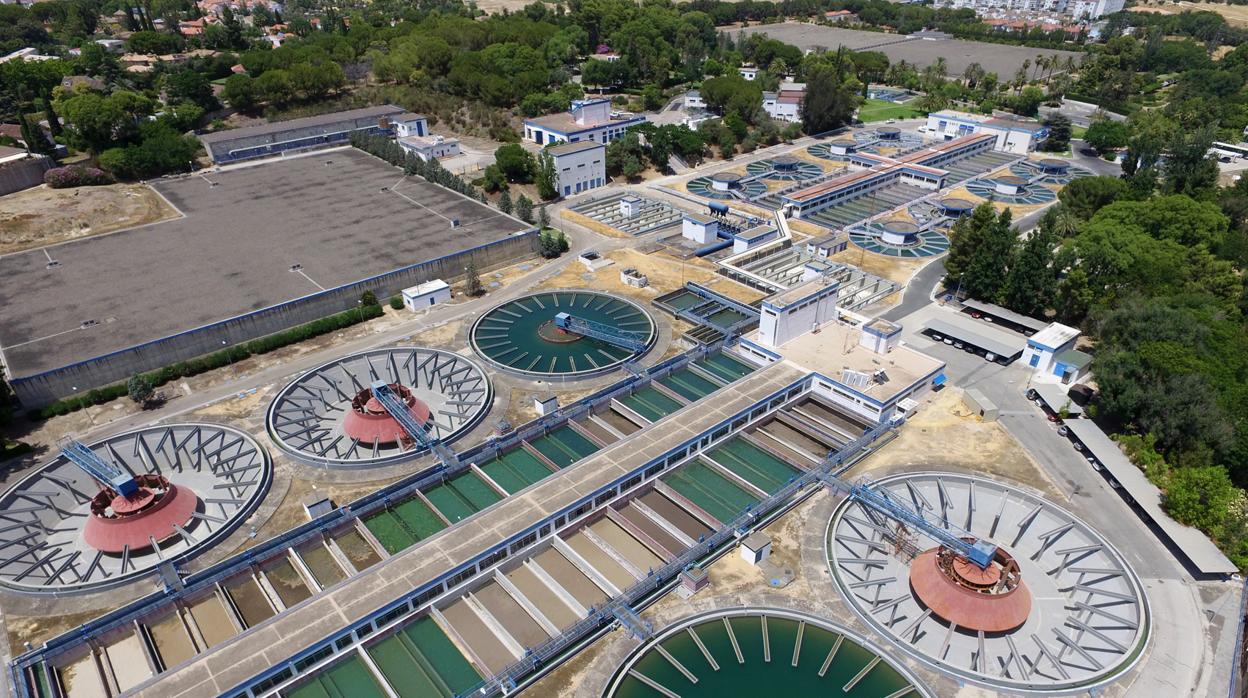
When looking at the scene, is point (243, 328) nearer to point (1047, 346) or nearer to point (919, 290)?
point (919, 290)

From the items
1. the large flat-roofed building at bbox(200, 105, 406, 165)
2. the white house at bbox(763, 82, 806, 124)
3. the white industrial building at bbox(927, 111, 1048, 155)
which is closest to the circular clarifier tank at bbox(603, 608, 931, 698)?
the large flat-roofed building at bbox(200, 105, 406, 165)

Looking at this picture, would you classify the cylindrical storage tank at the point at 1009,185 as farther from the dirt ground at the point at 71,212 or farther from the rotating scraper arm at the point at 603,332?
the dirt ground at the point at 71,212

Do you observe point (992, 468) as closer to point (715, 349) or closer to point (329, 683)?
point (715, 349)

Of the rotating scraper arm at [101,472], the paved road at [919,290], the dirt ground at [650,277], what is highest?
the rotating scraper arm at [101,472]

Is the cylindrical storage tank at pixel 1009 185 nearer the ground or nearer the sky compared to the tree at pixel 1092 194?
nearer the ground

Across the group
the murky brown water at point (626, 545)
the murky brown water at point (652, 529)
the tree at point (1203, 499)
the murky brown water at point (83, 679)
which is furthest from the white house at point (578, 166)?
the tree at point (1203, 499)

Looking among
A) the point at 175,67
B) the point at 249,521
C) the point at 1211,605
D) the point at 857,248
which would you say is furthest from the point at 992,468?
the point at 175,67
